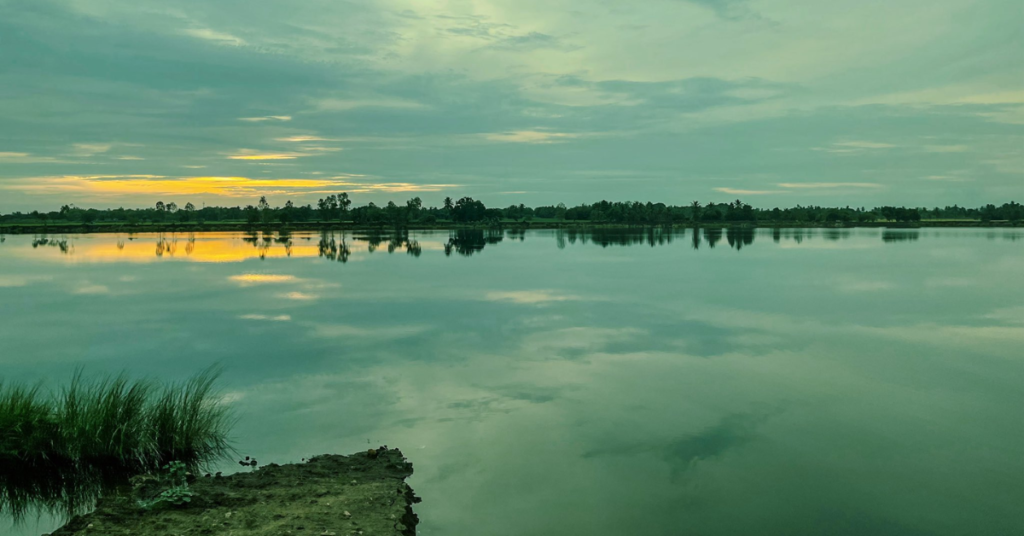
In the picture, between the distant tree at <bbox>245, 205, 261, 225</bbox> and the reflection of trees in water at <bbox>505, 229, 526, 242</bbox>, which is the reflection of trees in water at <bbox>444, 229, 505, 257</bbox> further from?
the distant tree at <bbox>245, 205, 261, 225</bbox>

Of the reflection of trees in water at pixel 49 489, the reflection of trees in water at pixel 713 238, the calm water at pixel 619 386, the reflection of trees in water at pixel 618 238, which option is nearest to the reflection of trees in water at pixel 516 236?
the reflection of trees in water at pixel 618 238

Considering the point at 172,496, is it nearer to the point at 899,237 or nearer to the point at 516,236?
the point at 516,236

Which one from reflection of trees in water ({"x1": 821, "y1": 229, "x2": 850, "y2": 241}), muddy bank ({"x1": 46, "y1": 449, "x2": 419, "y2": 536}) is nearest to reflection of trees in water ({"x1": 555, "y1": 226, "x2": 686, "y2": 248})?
reflection of trees in water ({"x1": 821, "y1": 229, "x2": 850, "y2": 241})

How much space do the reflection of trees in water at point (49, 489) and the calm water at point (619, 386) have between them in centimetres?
48

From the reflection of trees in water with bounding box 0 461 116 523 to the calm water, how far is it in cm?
48

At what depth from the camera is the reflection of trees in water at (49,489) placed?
28.8ft

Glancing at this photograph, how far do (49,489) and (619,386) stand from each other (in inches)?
422

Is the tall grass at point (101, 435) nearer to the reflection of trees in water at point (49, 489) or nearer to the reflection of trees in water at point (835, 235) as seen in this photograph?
the reflection of trees in water at point (49, 489)

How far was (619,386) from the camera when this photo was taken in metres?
14.8

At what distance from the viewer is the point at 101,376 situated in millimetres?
15609

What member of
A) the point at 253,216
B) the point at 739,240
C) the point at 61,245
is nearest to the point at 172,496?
the point at 61,245

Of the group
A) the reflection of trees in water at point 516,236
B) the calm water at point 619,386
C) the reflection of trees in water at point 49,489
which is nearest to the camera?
the reflection of trees in water at point 49,489

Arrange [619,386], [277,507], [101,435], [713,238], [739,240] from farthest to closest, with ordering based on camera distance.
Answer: [713,238], [739,240], [619,386], [101,435], [277,507]

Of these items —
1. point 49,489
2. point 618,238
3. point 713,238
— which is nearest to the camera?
point 49,489
